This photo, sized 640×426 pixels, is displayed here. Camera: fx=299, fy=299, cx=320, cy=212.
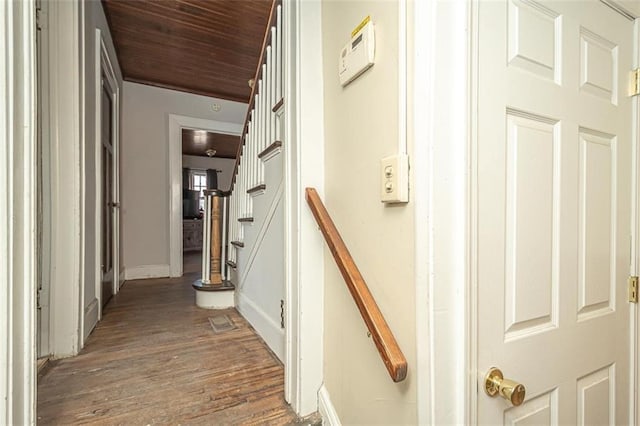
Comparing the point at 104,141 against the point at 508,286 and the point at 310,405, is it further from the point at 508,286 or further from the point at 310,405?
the point at 508,286

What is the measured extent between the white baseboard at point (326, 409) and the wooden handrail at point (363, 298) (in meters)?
0.54

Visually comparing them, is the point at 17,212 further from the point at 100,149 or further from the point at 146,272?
the point at 146,272

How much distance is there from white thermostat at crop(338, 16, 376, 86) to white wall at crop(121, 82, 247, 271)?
3.78 meters

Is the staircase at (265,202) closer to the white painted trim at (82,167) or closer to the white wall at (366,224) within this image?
the white wall at (366,224)

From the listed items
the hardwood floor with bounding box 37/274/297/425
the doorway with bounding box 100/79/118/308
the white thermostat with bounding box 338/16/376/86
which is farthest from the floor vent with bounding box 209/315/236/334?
the white thermostat with bounding box 338/16/376/86

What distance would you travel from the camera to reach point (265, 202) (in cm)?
191

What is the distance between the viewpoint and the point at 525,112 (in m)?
0.83

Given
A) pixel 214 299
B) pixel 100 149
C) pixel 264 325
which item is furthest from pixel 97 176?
pixel 264 325

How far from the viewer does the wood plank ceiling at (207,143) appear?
5706mm

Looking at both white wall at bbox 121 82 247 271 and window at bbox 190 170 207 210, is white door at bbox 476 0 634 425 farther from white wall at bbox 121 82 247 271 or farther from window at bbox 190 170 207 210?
window at bbox 190 170 207 210

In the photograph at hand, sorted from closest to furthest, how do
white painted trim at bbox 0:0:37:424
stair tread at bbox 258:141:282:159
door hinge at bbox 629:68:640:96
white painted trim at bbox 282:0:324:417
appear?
white painted trim at bbox 0:0:37:424 < door hinge at bbox 629:68:640:96 < white painted trim at bbox 282:0:324:417 < stair tread at bbox 258:141:282:159

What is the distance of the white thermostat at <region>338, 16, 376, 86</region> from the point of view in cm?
91

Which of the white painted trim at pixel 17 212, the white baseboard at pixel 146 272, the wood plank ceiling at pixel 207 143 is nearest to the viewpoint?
the white painted trim at pixel 17 212

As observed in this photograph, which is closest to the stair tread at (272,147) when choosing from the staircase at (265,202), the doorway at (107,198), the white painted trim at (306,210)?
the staircase at (265,202)
